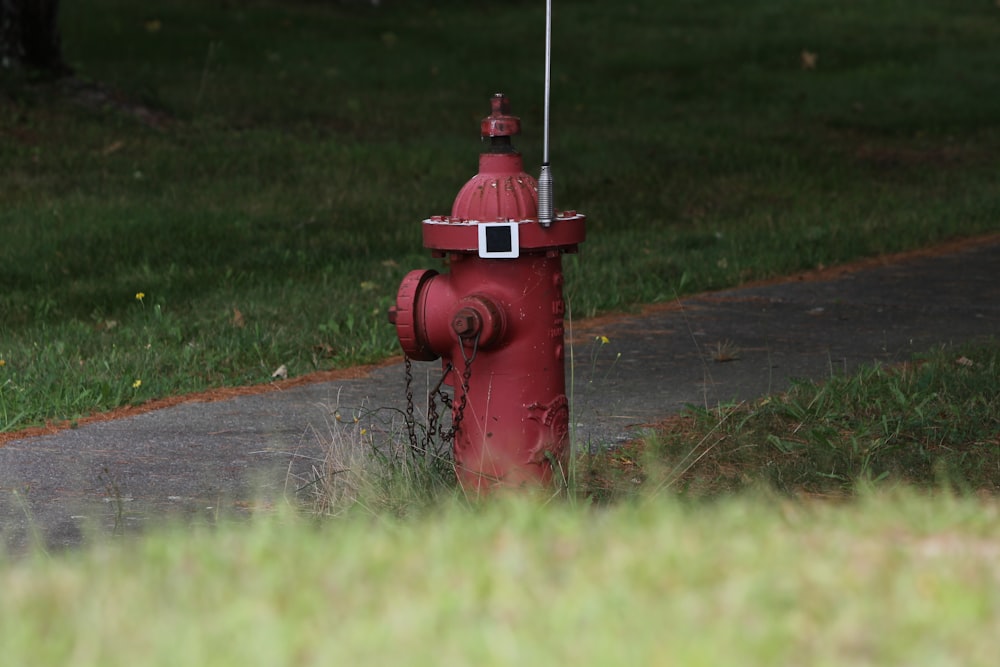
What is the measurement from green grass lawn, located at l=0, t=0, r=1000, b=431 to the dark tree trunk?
639 millimetres

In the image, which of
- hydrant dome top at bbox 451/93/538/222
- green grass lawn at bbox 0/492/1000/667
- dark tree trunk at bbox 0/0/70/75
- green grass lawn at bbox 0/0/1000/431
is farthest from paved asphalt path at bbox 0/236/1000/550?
dark tree trunk at bbox 0/0/70/75

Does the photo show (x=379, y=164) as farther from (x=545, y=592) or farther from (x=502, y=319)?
(x=545, y=592)

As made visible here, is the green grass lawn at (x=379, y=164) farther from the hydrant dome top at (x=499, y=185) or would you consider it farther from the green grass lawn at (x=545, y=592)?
the green grass lawn at (x=545, y=592)

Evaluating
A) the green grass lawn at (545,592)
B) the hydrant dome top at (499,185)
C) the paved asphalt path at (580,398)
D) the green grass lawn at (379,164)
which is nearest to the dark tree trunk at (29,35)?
the green grass lawn at (379,164)

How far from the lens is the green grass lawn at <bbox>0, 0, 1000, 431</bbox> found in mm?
8477

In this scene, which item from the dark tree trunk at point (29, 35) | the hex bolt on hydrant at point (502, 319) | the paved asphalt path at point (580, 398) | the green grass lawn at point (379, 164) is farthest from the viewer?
the dark tree trunk at point (29, 35)

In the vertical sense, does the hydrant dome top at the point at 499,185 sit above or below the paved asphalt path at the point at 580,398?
above

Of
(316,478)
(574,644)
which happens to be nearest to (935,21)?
(316,478)

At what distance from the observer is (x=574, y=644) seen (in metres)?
2.85

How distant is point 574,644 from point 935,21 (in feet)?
78.8

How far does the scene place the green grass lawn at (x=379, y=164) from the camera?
27.8ft

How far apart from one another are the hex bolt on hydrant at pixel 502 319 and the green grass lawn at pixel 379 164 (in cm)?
238

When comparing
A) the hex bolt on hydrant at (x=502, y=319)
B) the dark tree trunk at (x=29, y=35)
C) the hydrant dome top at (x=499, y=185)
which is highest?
the dark tree trunk at (x=29, y=35)

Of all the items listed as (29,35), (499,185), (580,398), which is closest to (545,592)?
(499,185)
